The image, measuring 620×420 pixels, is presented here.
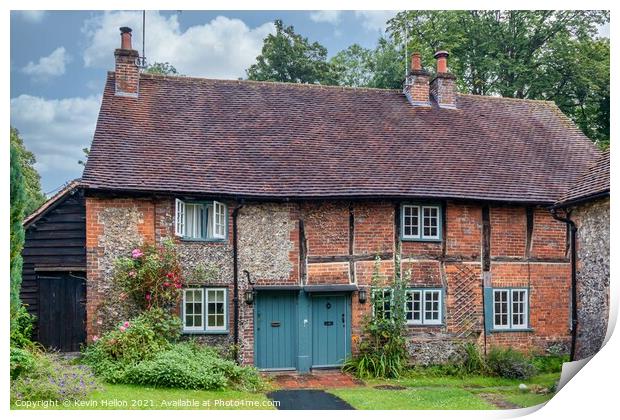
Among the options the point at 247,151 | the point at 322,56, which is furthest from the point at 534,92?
the point at 247,151

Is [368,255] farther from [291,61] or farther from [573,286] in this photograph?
[291,61]

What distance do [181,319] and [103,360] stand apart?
1.86 metres

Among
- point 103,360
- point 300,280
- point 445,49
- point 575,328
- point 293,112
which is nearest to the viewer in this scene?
point 103,360

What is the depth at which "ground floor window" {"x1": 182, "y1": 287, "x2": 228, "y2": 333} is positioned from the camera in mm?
12867

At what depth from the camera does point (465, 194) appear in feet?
44.3

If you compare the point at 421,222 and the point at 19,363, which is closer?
the point at 19,363

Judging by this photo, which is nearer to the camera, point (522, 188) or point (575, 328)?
point (575, 328)

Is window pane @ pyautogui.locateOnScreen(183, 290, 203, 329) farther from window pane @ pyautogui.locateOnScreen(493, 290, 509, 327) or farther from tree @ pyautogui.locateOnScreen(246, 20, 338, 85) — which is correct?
window pane @ pyautogui.locateOnScreen(493, 290, 509, 327)

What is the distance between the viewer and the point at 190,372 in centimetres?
1068

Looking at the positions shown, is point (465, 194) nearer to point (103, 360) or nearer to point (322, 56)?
point (322, 56)

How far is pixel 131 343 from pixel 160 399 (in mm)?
2043

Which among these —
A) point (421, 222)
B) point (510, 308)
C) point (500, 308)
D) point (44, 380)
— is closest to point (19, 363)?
point (44, 380)

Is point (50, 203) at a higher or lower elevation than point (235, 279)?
higher

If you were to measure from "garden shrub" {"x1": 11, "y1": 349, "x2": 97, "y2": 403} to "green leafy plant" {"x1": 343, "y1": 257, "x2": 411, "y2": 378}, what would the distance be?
212 inches
